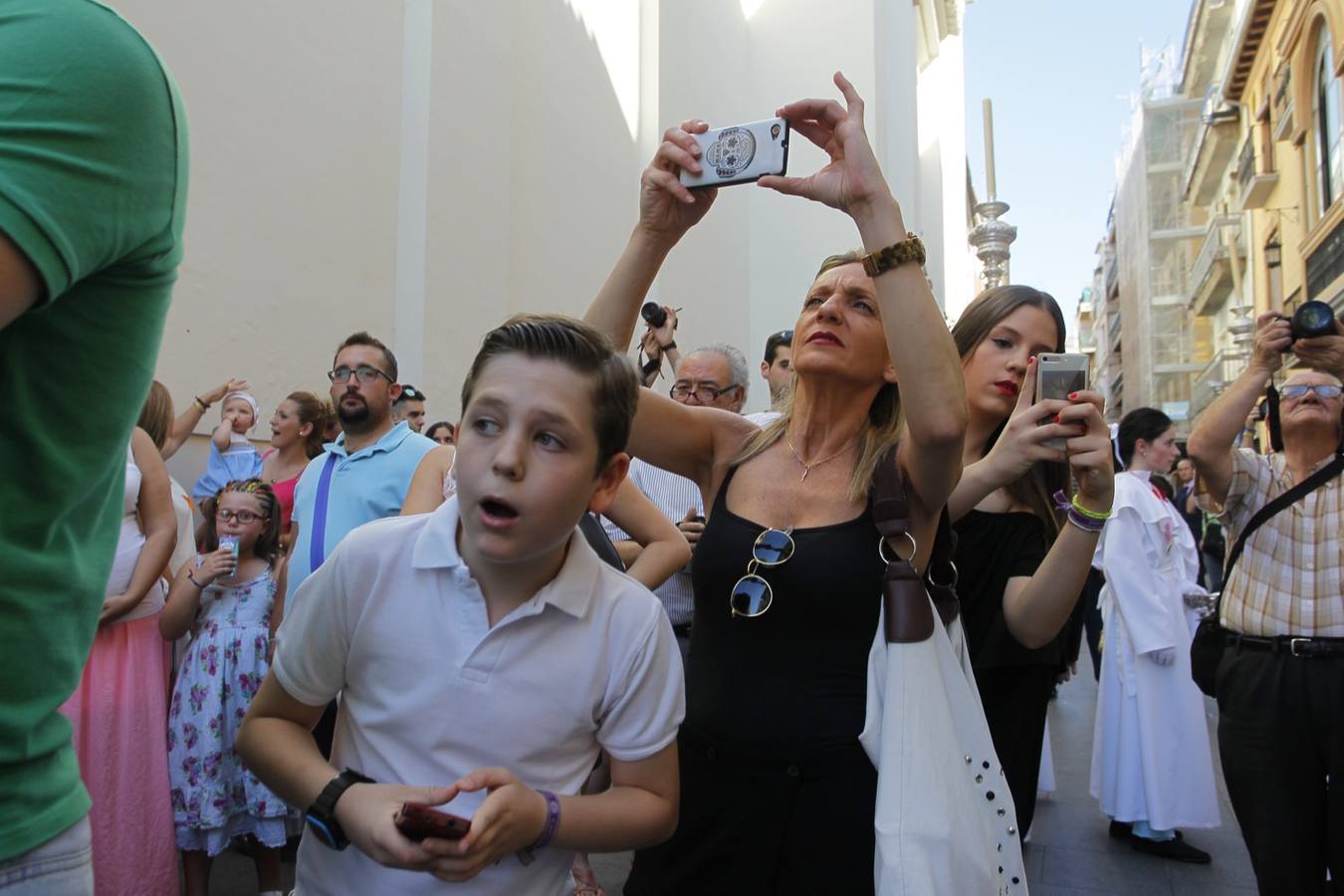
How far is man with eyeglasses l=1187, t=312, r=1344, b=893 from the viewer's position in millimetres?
3102

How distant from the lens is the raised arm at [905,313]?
1857 mm

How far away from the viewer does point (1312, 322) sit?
3295mm

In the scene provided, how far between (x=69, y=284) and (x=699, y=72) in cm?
1289

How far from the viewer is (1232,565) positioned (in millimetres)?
3486

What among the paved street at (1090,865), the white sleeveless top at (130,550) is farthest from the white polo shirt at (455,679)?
the paved street at (1090,865)

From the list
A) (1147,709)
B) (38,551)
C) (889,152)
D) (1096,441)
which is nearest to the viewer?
(38,551)

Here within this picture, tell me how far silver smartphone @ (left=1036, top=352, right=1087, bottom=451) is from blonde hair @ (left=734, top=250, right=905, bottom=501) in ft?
1.19

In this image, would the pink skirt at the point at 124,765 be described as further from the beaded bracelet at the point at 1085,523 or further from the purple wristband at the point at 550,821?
the beaded bracelet at the point at 1085,523

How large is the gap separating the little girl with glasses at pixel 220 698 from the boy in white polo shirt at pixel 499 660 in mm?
2699

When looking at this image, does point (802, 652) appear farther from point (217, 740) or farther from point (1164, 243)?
point (1164, 243)

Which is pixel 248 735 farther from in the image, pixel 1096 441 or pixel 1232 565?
pixel 1232 565

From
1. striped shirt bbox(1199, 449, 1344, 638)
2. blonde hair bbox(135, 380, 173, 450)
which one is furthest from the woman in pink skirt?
striped shirt bbox(1199, 449, 1344, 638)

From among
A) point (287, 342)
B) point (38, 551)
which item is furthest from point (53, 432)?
point (287, 342)

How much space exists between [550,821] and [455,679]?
248 mm
